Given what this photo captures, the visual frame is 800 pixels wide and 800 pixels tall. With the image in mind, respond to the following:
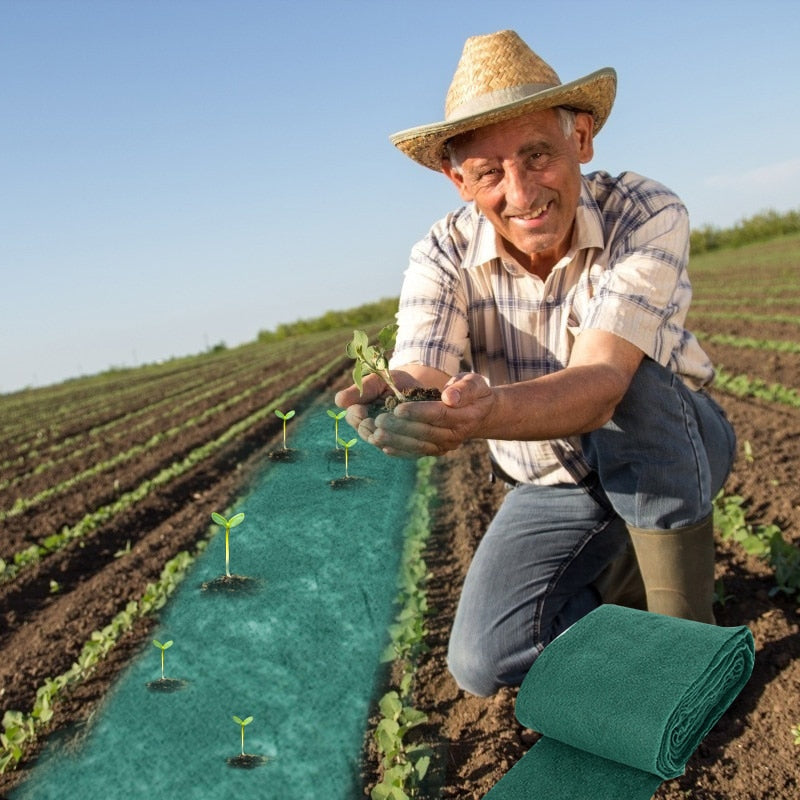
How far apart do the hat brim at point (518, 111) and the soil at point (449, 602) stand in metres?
1.68

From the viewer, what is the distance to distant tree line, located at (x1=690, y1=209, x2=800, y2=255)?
40375 millimetres

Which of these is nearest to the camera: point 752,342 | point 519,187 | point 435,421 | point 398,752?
point 435,421

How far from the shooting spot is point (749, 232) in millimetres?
40719

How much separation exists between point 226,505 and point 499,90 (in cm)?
327

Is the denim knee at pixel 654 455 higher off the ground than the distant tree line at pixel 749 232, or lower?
lower

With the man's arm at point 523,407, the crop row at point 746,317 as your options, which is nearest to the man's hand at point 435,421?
the man's arm at point 523,407

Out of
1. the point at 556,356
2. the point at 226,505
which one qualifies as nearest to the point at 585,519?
the point at 556,356

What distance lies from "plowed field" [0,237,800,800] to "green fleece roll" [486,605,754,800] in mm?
864

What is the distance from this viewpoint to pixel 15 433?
1308 centimetres

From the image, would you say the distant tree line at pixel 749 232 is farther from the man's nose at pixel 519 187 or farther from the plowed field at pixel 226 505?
the man's nose at pixel 519 187

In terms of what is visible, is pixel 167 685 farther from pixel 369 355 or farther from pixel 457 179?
pixel 457 179

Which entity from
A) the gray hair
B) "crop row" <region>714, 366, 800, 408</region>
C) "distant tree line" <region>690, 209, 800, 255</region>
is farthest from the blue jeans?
"distant tree line" <region>690, 209, 800, 255</region>

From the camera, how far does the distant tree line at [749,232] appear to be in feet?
132

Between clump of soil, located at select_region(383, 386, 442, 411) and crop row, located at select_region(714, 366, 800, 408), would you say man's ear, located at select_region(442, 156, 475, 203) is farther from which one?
crop row, located at select_region(714, 366, 800, 408)
